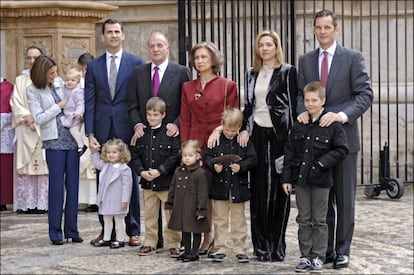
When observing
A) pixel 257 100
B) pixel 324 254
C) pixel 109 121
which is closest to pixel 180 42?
pixel 109 121

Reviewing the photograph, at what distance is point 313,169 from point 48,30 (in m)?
5.46

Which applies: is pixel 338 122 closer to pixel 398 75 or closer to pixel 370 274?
pixel 370 274

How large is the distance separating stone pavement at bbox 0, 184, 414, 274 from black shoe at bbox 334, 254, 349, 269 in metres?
0.05

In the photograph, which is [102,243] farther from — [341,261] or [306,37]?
[306,37]

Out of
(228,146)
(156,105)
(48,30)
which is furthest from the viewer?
(48,30)

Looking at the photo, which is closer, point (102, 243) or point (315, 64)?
point (315, 64)

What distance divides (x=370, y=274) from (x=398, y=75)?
659 centimetres

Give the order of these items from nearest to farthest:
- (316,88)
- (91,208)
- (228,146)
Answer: (316,88) < (228,146) < (91,208)

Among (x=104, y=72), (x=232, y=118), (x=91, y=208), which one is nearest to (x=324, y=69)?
(x=232, y=118)

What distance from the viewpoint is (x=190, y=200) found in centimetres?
838

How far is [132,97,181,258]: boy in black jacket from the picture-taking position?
866cm

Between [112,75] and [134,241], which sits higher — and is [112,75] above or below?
above

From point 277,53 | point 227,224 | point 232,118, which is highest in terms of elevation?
point 277,53

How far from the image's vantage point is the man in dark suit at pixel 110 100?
29.9 ft
